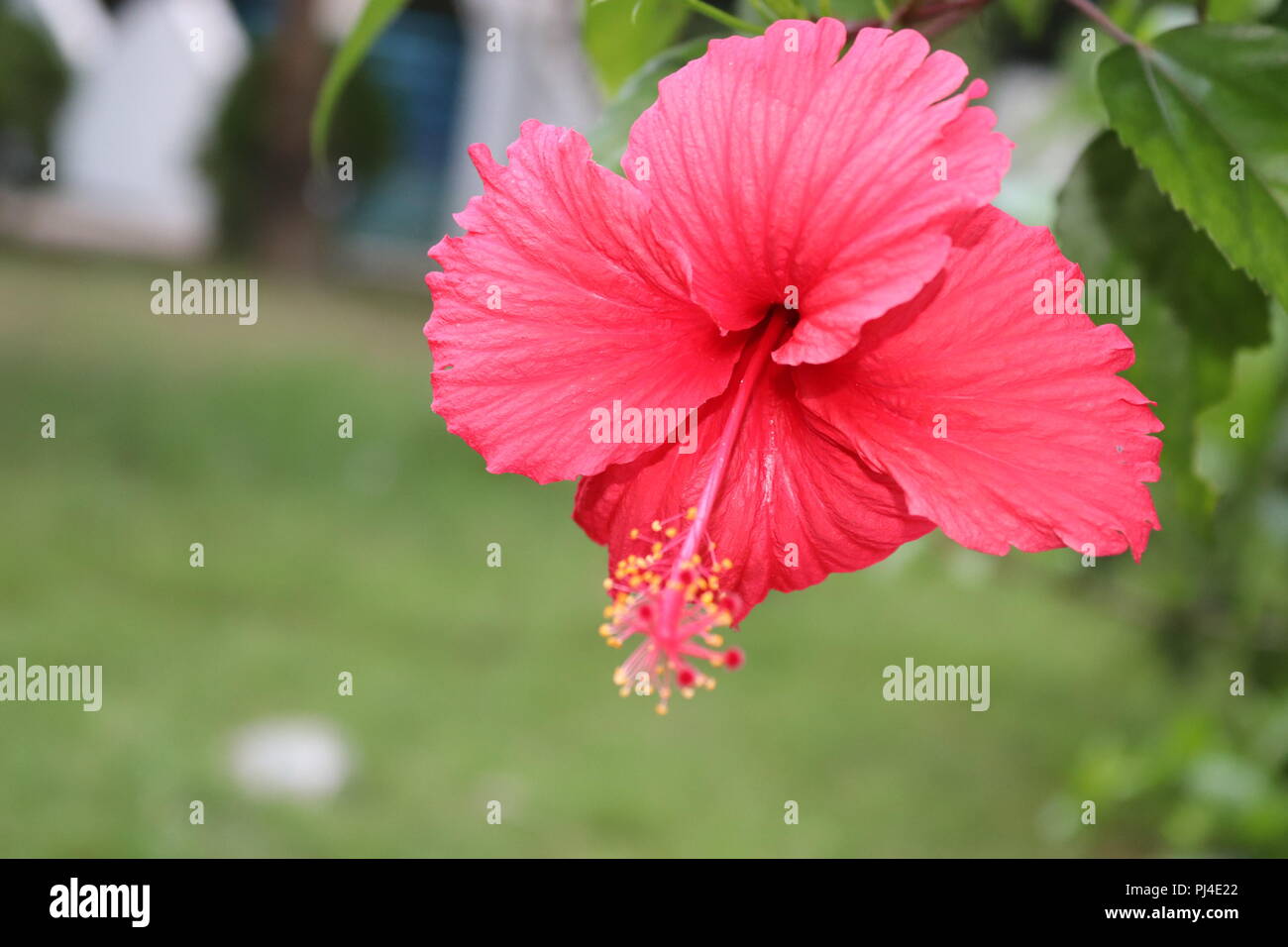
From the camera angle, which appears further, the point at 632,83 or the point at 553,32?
the point at 553,32

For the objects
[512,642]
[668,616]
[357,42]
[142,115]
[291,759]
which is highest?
[142,115]

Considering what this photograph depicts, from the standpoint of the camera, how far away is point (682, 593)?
61 cm

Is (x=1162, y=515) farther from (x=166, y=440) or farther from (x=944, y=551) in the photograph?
(x=166, y=440)

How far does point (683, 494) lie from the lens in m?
0.65

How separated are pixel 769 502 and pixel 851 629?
14.6 ft

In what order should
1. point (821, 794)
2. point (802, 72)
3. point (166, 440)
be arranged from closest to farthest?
point (802, 72), point (821, 794), point (166, 440)

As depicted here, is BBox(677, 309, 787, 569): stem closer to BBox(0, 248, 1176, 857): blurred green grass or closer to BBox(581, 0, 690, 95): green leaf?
BBox(581, 0, 690, 95): green leaf

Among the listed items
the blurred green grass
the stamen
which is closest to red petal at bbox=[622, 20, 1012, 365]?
the stamen

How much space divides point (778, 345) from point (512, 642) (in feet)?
13.0

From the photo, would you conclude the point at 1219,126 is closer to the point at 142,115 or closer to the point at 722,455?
the point at 722,455

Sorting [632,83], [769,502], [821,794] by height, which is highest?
[632,83]

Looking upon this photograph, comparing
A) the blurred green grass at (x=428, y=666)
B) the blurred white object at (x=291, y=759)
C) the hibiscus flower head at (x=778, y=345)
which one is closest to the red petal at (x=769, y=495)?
the hibiscus flower head at (x=778, y=345)

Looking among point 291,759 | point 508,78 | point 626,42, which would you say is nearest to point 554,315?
point 626,42
